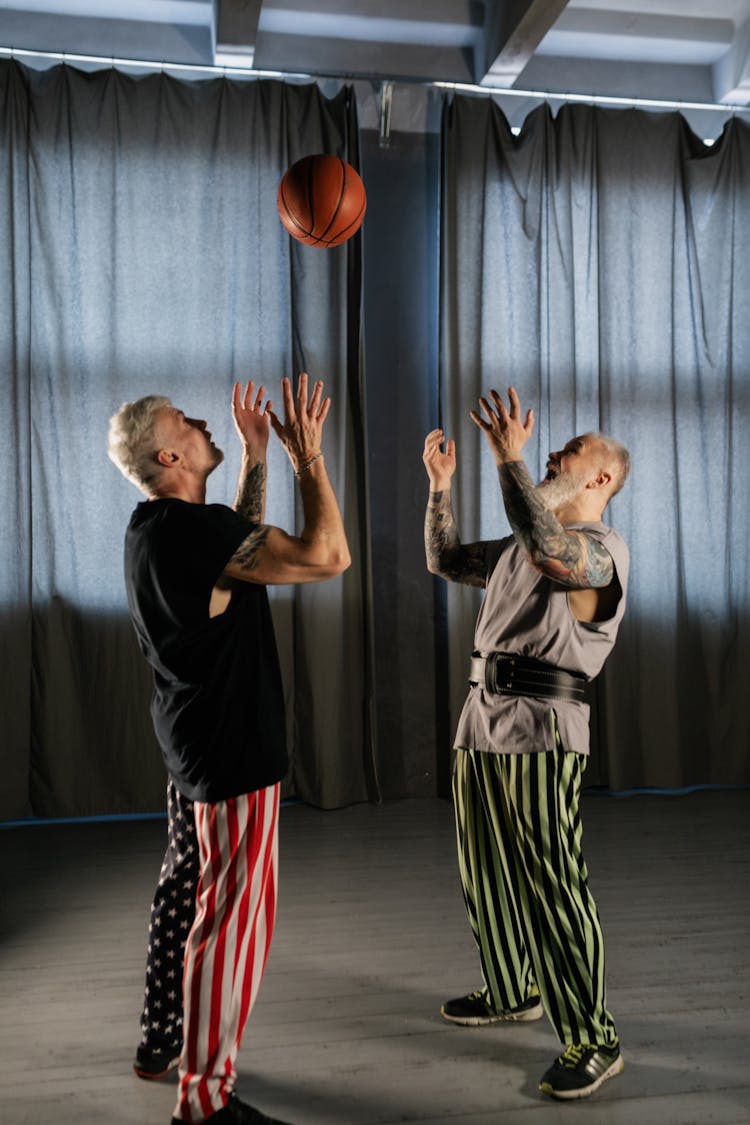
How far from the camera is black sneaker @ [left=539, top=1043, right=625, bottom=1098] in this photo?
211 centimetres

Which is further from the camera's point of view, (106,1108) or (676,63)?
(676,63)

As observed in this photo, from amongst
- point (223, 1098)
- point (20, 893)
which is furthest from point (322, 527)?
point (20, 893)

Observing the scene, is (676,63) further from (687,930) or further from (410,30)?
(687,930)

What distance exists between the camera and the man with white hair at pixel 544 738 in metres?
2.14

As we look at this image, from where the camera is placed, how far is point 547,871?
2.18 metres

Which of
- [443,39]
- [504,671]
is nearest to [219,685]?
[504,671]

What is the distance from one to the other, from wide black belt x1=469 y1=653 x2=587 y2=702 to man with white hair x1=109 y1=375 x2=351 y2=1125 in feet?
1.59

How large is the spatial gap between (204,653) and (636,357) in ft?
11.1

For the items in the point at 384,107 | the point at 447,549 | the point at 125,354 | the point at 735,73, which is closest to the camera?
the point at 447,549

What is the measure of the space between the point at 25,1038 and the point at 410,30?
168 inches

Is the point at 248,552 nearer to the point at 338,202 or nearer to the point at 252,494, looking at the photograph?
the point at 252,494

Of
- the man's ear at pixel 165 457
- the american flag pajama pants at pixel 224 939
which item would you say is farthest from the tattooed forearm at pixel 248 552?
the american flag pajama pants at pixel 224 939

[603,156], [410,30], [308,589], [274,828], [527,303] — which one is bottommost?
[274,828]

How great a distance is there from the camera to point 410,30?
4.56m
